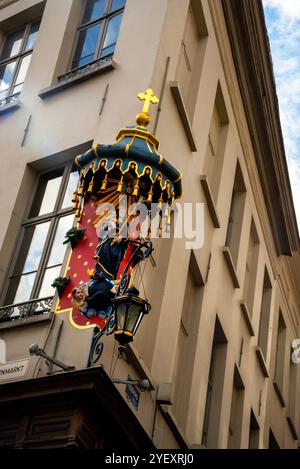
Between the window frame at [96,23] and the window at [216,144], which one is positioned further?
the window at [216,144]

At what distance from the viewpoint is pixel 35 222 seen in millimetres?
→ 14758

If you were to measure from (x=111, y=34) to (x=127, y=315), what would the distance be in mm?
7543

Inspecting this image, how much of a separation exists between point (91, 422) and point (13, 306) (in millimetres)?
2881

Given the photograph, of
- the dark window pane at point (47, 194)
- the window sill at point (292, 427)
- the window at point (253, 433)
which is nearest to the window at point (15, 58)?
the dark window pane at point (47, 194)

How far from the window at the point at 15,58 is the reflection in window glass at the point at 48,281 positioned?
4811 millimetres

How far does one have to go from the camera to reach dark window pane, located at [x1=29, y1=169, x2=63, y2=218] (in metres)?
15.0

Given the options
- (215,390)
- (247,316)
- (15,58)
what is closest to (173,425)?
(215,390)

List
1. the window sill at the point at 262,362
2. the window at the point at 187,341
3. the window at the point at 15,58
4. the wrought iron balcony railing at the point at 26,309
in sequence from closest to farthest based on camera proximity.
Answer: the wrought iron balcony railing at the point at 26,309 → the window at the point at 187,341 → the window at the point at 15,58 → the window sill at the point at 262,362

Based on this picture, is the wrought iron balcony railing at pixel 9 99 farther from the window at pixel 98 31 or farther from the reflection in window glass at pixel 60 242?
the reflection in window glass at pixel 60 242

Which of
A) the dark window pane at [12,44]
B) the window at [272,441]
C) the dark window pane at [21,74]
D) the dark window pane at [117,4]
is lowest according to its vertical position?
the window at [272,441]

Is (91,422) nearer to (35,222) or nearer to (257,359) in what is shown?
(35,222)

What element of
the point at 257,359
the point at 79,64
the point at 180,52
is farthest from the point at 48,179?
the point at 257,359

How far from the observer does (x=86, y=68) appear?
16000mm

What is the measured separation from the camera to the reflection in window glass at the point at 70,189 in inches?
578
